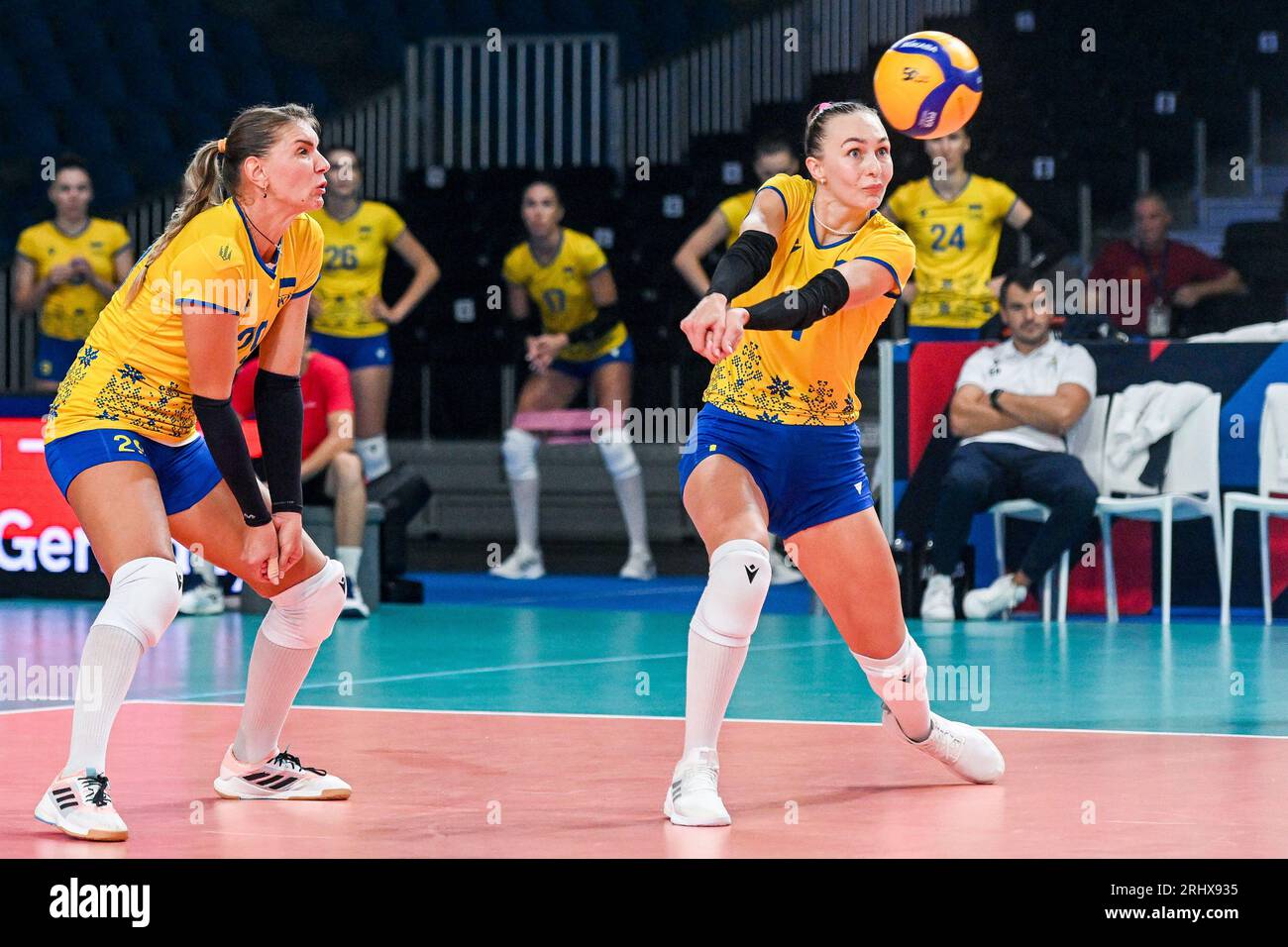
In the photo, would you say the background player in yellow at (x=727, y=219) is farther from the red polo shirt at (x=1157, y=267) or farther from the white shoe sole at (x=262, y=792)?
the white shoe sole at (x=262, y=792)

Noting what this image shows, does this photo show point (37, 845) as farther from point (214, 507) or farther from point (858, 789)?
point (858, 789)

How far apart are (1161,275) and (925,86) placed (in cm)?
507

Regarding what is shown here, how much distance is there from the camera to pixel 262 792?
5.64 meters

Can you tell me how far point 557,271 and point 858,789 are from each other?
8.43 m

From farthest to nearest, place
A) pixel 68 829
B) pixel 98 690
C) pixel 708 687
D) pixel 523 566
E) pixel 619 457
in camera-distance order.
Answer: pixel 523 566, pixel 619 457, pixel 708 687, pixel 98 690, pixel 68 829

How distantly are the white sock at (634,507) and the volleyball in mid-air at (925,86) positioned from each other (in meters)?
5.02

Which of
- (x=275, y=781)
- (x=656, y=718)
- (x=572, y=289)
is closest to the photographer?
(x=275, y=781)

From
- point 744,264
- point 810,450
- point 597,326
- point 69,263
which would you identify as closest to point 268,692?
point 810,450

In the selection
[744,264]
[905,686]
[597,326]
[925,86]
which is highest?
[925,86]

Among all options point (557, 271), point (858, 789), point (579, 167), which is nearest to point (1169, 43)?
point (579, 167)

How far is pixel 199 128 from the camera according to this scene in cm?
1852

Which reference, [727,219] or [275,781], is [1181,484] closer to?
[727,219]

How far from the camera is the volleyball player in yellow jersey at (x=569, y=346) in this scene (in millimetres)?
13680

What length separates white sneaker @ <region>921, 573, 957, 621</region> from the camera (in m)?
10.9
